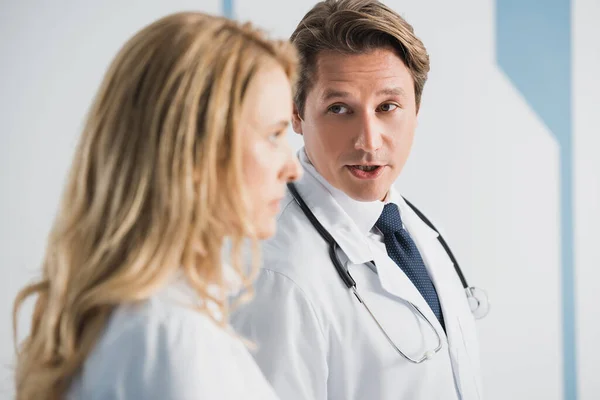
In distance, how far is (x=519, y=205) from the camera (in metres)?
2.57

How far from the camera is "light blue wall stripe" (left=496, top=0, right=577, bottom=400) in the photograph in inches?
100

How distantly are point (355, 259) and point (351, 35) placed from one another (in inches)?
15.5

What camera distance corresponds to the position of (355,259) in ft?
4.13

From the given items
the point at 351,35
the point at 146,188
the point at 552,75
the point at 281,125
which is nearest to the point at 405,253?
the point at 351,35

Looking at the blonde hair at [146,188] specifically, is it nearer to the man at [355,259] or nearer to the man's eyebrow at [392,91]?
the man at [355,259]

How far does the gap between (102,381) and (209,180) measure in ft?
0.74

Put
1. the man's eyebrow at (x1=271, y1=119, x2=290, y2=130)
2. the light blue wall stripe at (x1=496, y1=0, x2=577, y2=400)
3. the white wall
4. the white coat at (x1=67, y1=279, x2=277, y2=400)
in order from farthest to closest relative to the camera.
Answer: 1. the light blue wall stripe at (x1=496, y1=0, x2=577, y2=400)
2. the white wall
3. the man's eyebrow at (x1=271, y1=119, x2=290, y2=130)
4. the white coat at (x1=67, y1=279, x2=277, y2=400)

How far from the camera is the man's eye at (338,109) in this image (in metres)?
1.29

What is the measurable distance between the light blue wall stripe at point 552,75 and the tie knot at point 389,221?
1.33 meters

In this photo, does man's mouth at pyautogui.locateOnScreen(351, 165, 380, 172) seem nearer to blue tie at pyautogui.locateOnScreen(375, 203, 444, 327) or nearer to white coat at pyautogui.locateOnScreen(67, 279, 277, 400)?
blue tie at pyautogui.locateOnScreen(375, 203, 444, 327)

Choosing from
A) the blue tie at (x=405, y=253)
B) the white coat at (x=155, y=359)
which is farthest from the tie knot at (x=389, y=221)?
the white coat at (x=155, y=359)

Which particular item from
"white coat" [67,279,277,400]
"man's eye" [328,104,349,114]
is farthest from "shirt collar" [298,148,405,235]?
"white coat" [67,279,277,400]

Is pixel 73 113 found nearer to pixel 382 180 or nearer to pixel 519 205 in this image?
pixel 382 180

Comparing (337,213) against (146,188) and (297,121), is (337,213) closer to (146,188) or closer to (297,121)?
(297,121)
